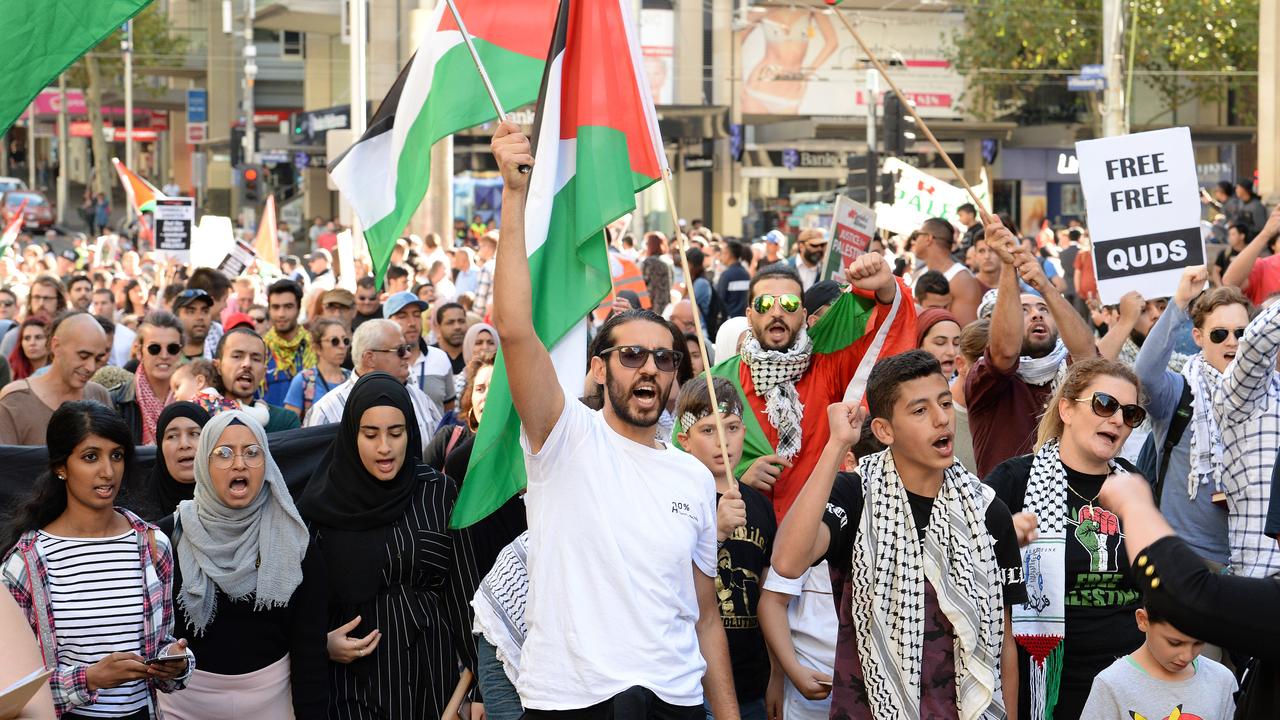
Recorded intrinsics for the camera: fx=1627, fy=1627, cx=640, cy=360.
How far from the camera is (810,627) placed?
559 cm

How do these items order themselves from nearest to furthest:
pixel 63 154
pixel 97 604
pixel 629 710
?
pixel 629 710 → pixel 97 604 → pixel 63 154

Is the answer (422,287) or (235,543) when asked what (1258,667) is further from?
(422,287)

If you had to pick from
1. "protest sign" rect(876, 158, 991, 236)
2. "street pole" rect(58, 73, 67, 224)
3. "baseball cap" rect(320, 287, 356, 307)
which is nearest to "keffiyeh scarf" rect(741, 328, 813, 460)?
"baseball cap" rect(320, 287, 356, 307)

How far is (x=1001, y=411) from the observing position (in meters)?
6.96

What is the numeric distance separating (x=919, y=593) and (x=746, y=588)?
1.11 m

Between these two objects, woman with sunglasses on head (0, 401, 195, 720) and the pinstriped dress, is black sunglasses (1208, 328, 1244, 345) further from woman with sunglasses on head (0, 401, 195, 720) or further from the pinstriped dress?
woman with sunglasses on head (0, 401, 195, 720)

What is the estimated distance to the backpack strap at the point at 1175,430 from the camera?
6.65 meters

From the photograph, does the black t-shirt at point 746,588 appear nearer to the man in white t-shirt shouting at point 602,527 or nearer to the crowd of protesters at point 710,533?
the crowd of protesters at point 710,533

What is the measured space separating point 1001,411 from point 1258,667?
3167 mm

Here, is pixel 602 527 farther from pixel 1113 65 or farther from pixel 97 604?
pixel 1113 65

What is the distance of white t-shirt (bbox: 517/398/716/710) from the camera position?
432 centimetres

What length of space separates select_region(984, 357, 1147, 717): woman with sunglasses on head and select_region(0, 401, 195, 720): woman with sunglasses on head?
2.64m

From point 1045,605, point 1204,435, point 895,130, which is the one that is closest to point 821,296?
point 1204,435

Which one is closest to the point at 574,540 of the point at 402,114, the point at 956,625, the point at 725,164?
the point at 956,625
